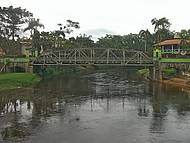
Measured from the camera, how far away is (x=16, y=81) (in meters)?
67.2

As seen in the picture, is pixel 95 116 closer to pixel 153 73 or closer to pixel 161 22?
pixel 153 73

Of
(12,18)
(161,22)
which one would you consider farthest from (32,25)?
(161,22)

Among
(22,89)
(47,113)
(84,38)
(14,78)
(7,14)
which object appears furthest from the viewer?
(84,38)

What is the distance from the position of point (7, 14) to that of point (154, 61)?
157ft

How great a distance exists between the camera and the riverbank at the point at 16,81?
63.2m

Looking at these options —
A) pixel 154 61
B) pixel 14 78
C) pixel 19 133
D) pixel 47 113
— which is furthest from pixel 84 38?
pixel 19 133

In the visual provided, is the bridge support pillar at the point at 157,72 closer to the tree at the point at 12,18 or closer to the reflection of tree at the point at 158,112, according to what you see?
the reflection of tree at the point at 158,112

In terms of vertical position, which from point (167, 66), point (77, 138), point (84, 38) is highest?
point (84, 38)

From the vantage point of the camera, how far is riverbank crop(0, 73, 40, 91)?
207 feet

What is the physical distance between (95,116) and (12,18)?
72303 millimetres

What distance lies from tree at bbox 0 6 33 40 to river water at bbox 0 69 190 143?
47.0 m

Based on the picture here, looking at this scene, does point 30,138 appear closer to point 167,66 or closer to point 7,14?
point 167,66

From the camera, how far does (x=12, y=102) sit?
50094mm

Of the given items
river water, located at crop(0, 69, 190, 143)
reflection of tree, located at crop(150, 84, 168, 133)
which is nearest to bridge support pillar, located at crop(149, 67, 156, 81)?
river water, located at crop(0, 69, 190, 143)
